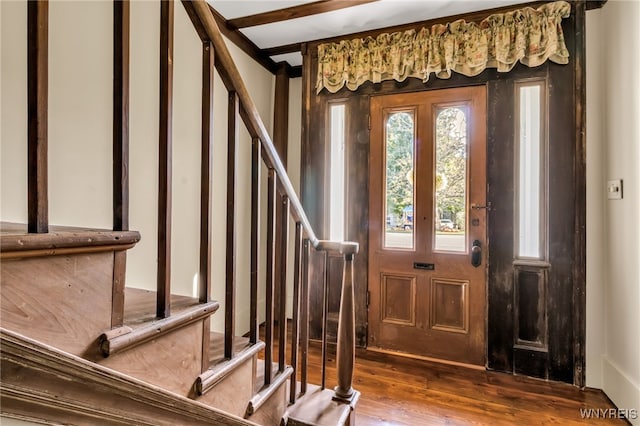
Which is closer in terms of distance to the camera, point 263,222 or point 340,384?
point 340,384

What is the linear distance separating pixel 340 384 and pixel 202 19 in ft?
5.28

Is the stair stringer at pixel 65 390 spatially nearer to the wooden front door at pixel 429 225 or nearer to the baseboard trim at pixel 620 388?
the wooden front door at pixel 429 225

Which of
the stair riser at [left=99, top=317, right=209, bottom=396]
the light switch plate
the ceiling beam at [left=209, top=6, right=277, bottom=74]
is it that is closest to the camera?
the stair riser at [left=99, top=317, right=209, bottom=396]

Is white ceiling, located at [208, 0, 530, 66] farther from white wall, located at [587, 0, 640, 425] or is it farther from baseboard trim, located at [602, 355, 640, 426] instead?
baseboard trim, located at [602, 355, 640, 426]

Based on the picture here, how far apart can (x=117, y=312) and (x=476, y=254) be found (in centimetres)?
245

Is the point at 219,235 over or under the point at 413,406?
over

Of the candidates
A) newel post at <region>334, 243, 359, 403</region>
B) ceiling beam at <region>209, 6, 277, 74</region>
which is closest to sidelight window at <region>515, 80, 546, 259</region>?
newel post at <region>334, 243, 359, 403</region>

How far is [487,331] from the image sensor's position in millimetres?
2453

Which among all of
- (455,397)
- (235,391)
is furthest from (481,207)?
(235,391)

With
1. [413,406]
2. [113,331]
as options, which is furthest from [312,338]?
[113,331]

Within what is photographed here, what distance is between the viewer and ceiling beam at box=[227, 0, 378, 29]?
2408mm

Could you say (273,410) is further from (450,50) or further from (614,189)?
(450,50)

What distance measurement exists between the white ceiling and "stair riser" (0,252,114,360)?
8.26ft

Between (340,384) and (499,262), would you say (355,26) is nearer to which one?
(499,262)
